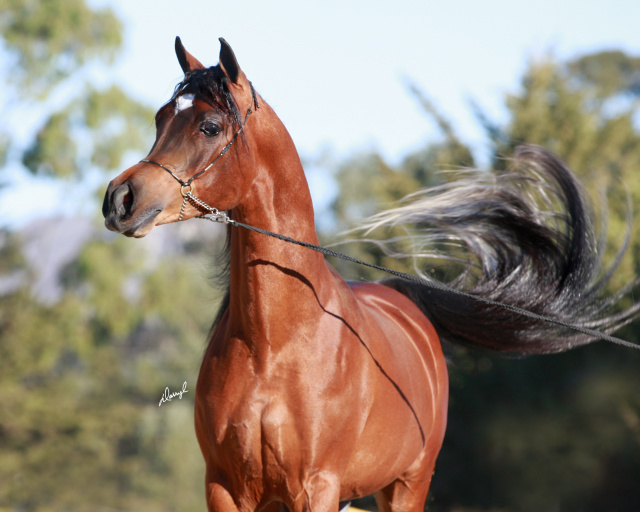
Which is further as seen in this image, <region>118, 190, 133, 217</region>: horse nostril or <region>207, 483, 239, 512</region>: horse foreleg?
<region>207, 483, 239, 512</region>: horse foreleg

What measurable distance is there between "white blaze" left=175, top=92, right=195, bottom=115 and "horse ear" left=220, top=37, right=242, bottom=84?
160 millimetres

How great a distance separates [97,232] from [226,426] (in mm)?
21152

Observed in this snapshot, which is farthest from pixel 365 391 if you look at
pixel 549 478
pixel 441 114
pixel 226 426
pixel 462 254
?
pixel 441 114

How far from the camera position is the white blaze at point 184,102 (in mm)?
2635

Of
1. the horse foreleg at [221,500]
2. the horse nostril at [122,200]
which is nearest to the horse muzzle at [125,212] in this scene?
the horse nostril at [122,200]

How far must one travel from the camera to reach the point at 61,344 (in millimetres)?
20047

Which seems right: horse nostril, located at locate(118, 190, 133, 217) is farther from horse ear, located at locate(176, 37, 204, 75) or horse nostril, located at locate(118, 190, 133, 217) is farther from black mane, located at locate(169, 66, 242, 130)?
horse ear, located at locate(176, 37, 204, 75)

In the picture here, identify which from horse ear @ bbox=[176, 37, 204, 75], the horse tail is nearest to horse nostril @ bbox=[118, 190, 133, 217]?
horse ear @ bbox=[176, 37, 204, 75]

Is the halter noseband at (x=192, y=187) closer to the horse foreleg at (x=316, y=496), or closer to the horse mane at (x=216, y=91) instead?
the horse mane at (x=216, y=91)

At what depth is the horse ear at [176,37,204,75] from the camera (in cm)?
292

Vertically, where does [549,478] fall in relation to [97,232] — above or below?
below

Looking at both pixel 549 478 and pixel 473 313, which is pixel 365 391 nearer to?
pixel 473 313

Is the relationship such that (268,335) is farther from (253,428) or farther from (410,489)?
(410,489)

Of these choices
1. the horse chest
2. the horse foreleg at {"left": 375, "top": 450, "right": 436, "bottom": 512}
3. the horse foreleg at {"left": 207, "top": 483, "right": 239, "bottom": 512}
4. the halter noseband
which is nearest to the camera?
the halter noseband
